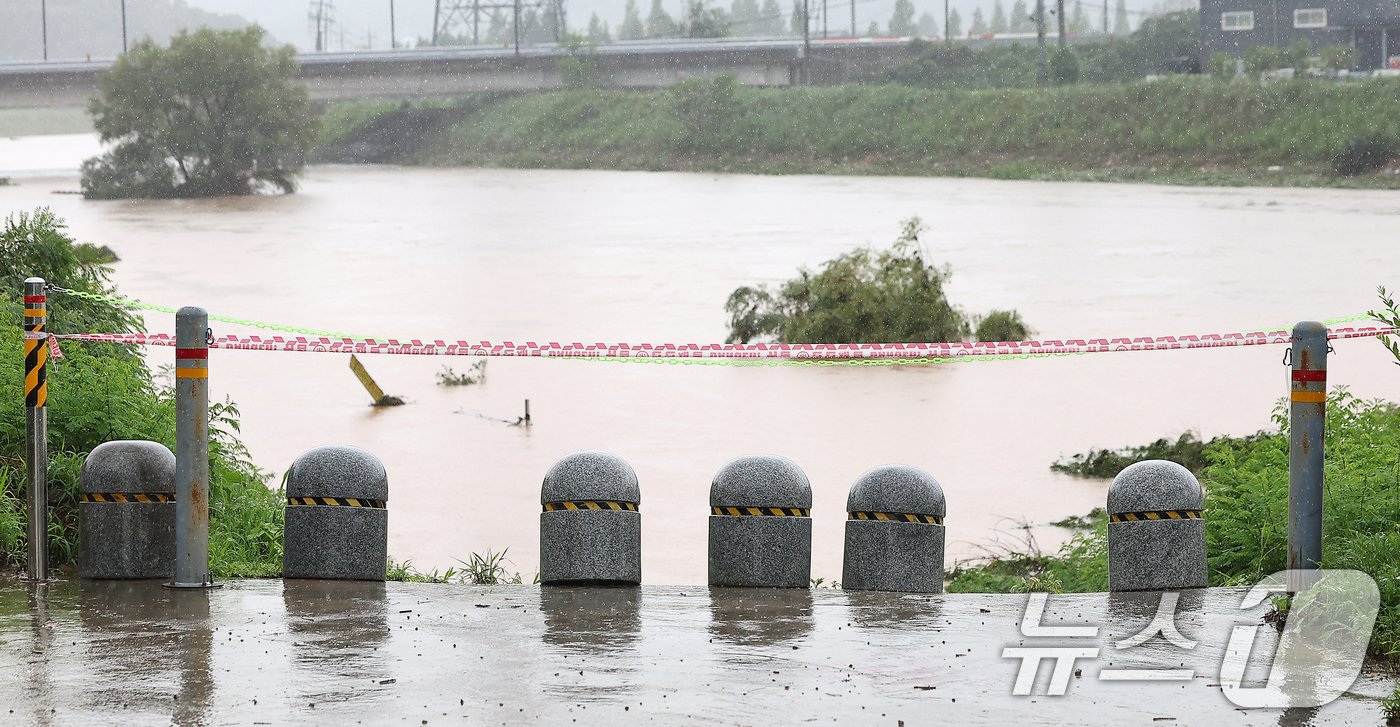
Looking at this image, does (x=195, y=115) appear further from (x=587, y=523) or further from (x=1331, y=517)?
(x=1331, y=517)

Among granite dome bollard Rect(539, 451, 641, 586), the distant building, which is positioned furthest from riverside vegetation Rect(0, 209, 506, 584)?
the distant building

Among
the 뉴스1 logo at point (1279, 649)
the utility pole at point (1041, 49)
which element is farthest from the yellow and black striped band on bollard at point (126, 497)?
the utility pole at point (1041, 49)

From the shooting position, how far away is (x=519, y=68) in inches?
3543

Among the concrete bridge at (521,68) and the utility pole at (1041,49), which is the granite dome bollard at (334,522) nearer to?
the utility pole at (1041,49)

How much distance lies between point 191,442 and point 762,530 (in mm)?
2513

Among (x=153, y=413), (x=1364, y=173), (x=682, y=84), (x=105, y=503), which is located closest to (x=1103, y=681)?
(x=105, y=503)

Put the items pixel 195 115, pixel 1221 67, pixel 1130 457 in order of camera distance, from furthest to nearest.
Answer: pixel 1221 67 < pixel 195 115 < pixel 1130 457

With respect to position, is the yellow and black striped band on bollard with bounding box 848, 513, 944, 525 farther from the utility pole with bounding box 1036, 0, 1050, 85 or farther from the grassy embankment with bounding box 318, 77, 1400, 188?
the utility pole with bounding box 1036, 0, 1050, 85

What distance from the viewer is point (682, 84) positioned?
79875 millimetres

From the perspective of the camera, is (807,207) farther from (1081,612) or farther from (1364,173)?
(1081,612)

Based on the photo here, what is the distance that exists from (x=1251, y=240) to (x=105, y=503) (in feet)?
129

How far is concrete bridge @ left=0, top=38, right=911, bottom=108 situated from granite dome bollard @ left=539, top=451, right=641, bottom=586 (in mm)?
78659

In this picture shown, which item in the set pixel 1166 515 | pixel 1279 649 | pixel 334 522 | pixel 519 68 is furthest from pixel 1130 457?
pixel 519 68

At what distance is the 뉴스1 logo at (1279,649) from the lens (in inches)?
225
